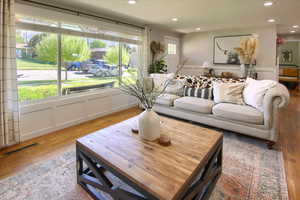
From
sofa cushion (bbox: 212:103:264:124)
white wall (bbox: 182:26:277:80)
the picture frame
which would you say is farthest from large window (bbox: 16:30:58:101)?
the picture frame

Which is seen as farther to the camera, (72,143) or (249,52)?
(249,52)

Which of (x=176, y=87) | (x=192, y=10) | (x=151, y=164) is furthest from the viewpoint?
(x=176, y=87)

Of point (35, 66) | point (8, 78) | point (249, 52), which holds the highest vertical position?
point (249, 52)

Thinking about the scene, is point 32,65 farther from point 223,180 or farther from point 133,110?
point 223,180

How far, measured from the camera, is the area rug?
5.43 ft

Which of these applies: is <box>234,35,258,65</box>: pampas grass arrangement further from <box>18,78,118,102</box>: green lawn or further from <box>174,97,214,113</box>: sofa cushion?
<box>18,78,118,102</box>: green lawn

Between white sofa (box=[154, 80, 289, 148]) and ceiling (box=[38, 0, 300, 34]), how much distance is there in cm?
163

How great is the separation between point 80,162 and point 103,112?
7.72 ft

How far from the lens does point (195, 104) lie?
3.28m

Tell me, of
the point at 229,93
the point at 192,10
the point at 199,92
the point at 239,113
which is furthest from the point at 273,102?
the point at 192,10

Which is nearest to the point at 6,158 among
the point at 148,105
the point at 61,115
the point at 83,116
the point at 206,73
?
the point at 61,115

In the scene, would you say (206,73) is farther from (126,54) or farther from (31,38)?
(31,38)

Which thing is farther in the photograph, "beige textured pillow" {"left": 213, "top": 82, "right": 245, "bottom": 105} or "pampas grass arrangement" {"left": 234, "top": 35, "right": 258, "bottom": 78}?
"pampas grass arrangement" {"left": 234, "top": 35, "right": 258, "bottom": 78}

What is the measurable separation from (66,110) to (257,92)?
10.8ft
